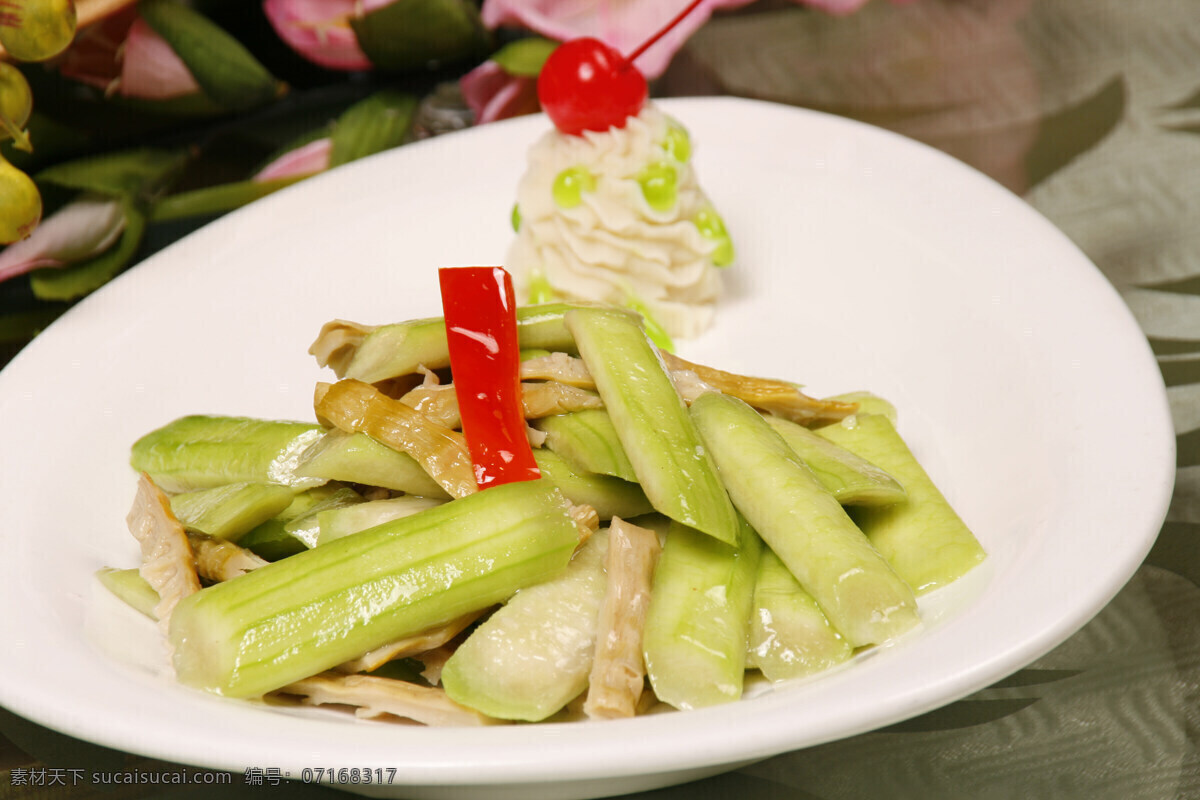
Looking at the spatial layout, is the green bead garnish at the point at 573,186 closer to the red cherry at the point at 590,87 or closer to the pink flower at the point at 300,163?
the red cherry at the point at 590,87

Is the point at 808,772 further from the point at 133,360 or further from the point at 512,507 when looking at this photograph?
the point at 133,360

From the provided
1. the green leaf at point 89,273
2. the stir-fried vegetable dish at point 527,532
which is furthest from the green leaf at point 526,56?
the stir-fried vegetable dish at point 527,532

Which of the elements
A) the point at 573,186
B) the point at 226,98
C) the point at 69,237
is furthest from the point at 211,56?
the point at 573,186

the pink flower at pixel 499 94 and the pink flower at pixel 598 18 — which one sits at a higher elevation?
the pink flower at pixel 598 18

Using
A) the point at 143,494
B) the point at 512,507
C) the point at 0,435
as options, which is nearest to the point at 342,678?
the point at 512,507

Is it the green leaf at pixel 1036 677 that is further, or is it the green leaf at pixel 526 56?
the green leaf at pixel 526 56

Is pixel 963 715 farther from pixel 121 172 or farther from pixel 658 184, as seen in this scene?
pixel 121 172
